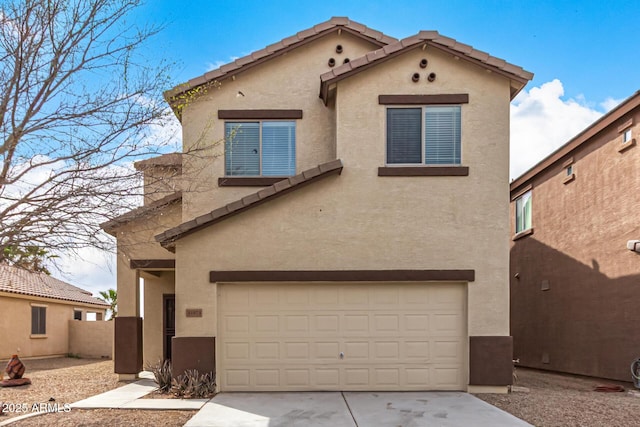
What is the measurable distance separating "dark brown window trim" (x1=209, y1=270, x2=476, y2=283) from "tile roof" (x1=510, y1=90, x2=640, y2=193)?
609cm

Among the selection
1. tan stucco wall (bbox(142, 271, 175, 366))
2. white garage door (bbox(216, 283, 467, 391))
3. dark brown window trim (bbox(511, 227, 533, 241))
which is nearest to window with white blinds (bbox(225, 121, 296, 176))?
white garage door (bbox(216, 283, 467, 391))

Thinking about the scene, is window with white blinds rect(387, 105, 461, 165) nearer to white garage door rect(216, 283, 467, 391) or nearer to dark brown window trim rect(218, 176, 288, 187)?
white garage door rect(216, 283, 467, 391)

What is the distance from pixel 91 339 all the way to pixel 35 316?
2.85 m

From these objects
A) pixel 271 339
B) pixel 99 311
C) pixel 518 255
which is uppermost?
pixel 518 255

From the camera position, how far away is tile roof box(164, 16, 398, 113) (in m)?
13.1

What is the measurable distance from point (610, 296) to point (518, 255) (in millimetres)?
5723

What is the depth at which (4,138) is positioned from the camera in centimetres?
819

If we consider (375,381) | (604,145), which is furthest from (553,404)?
(604,145)

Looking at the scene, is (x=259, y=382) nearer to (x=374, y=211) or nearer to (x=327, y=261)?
(x=327, y=261)

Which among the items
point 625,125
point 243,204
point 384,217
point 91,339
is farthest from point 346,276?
point 91,339

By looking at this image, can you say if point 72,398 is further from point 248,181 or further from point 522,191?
point 522,191

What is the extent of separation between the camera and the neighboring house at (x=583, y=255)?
13.4m

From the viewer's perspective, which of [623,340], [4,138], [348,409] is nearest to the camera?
[4,138]

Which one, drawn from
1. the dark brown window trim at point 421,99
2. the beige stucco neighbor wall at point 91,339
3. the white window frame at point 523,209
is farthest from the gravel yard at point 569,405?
the beige stucco neighbor wall at point 91,339
